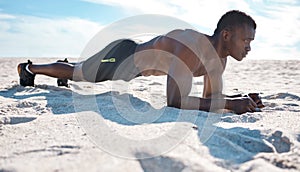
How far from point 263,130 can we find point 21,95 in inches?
76.2

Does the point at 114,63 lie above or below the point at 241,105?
above

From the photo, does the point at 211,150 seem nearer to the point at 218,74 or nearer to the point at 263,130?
the point at 263,130

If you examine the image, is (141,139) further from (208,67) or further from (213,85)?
(213,85)

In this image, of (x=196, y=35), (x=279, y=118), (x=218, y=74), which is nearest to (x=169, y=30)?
(x=196, y=35)

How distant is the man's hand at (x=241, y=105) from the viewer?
2090 millimetres

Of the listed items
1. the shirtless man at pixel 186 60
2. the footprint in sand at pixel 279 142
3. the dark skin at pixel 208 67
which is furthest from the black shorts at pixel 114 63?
the footprint in sand at pixel 279 142

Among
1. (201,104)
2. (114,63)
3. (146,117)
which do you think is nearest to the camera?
(146,117)

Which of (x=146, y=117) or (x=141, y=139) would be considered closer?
(x=141, y=139)

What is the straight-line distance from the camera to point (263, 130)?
1557 mm

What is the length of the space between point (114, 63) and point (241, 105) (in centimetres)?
126

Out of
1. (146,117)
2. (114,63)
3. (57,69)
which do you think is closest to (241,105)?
(146,117)

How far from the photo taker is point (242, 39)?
2258mm

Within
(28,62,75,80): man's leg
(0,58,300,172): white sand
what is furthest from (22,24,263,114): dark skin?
(28,62,75,80): man's leg

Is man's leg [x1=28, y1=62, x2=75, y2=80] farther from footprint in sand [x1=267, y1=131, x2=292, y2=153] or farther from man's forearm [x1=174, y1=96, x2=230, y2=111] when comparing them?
footprint in sand [x1=267, y1=131, x2=292, y2=153]
